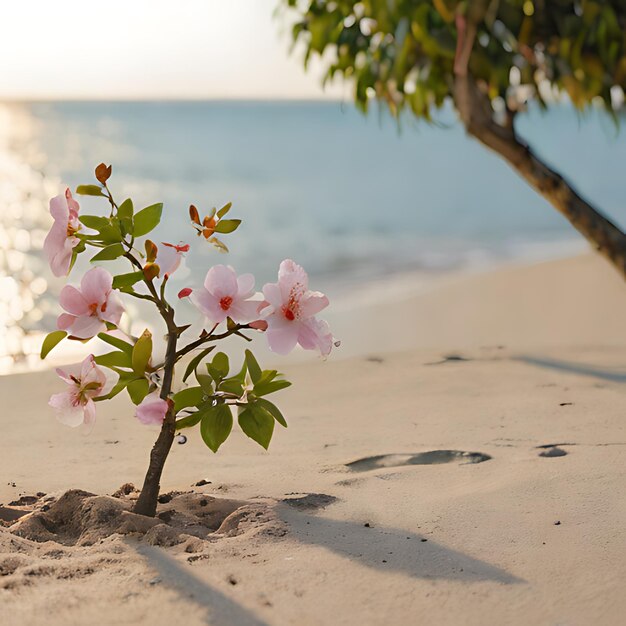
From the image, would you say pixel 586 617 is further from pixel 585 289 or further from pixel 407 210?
pixel 407 210

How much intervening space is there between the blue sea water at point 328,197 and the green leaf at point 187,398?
2204mm

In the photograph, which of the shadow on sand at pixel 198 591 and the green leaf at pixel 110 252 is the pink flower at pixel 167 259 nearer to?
the green leaf at pixel 110 252

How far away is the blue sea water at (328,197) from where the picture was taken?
9.80m

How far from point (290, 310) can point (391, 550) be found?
564 millimetres

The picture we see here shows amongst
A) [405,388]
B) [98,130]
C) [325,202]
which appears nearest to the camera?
[405,388]

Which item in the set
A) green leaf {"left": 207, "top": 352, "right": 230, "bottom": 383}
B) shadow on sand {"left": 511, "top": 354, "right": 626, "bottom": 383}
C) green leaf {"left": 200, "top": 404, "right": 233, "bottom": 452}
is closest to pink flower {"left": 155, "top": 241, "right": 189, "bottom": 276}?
green leaf {"left": 207, "top": 352, "right": 230, "bottom": 383}

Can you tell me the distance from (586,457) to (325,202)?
15.0 m

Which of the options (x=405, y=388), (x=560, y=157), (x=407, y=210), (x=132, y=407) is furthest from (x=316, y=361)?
(x=560, y=157)

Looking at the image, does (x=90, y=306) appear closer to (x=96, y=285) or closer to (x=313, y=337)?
(x=96, y=285)

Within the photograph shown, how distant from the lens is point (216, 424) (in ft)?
6.77

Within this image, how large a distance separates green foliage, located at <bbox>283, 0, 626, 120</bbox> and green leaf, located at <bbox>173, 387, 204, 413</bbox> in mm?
2508

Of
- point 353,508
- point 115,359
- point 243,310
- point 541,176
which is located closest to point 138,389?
point 115,359

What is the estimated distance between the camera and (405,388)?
3.78m

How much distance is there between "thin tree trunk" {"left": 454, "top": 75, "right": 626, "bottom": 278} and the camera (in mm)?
4113
